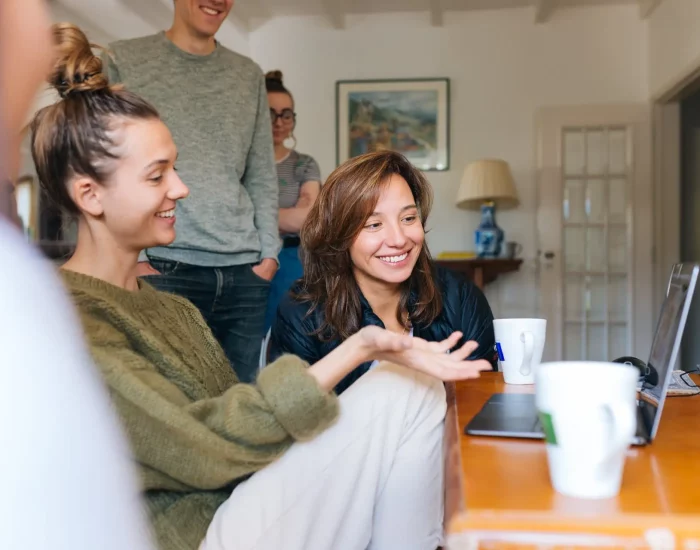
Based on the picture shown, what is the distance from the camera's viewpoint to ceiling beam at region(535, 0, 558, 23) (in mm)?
4289

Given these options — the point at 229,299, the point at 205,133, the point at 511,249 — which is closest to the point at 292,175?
the point at 205,133

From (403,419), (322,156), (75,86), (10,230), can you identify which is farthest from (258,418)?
(322,156)

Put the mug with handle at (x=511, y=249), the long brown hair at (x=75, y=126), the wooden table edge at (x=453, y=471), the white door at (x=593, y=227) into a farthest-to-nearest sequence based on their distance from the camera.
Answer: the white door at (x=593, y=227)
the mug with handle at (x=511, y=249)
the long brown hair at (x=75, y=126)
the wooden table edge at (x=453, y=471)

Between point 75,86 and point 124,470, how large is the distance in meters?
0.73

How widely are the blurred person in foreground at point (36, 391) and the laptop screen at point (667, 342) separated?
564 millimetres

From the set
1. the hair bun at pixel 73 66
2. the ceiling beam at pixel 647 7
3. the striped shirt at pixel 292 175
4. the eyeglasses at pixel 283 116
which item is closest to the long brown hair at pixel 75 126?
the hair bun at pixel 73 66

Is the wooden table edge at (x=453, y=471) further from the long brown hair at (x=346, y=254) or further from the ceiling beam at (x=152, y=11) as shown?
the ceiling beam at (x=152, y=11)

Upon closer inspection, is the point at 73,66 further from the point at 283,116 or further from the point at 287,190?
the point at 283,116

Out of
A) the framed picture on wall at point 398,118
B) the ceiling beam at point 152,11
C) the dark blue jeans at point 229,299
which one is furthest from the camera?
the framed picture on wall at point 398,118

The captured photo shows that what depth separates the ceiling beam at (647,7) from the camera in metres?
4.28

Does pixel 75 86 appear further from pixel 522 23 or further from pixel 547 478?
pixel 522 23

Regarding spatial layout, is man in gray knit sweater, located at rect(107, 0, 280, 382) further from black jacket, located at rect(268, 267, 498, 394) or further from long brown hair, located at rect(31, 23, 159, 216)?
long brown hair, located at rect(31, 23, 159, 216)

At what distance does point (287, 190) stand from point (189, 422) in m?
1.88

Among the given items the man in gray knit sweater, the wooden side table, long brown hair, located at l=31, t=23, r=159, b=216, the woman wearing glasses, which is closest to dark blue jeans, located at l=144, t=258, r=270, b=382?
the man in gray knit sweater
